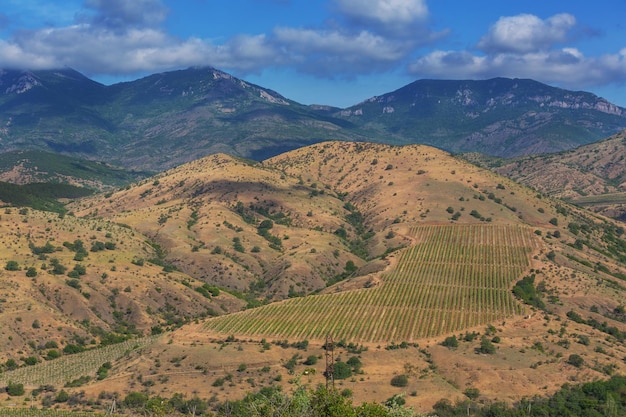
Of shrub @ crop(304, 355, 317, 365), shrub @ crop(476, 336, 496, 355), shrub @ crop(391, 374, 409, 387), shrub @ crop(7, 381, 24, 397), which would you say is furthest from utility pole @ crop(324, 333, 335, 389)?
shrub @ crop(7, 381, 24, 397)

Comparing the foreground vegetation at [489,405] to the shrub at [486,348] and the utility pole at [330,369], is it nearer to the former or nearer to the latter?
the utility pole at [330,369]

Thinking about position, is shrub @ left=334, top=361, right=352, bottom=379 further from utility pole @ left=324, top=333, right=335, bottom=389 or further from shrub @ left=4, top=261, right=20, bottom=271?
shrub @ left=4, top=261, right=20, bottom=271

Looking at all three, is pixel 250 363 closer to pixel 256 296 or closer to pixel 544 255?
pixel 256 296

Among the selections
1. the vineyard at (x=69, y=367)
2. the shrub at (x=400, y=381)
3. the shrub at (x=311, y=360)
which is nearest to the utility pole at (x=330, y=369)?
the shrub at (x=311, y=360)

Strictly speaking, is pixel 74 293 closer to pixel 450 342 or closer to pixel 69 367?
pixel 69 367

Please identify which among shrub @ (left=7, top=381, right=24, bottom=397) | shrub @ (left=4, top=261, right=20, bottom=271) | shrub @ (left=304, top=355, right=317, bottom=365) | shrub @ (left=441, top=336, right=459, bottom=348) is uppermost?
shrub @ (left=4, top=261, right=20, bottom=271)

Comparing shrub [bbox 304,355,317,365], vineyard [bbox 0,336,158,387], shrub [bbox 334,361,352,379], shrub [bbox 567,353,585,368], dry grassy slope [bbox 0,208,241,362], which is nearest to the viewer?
shrub [bbox 334,361,352,379]
